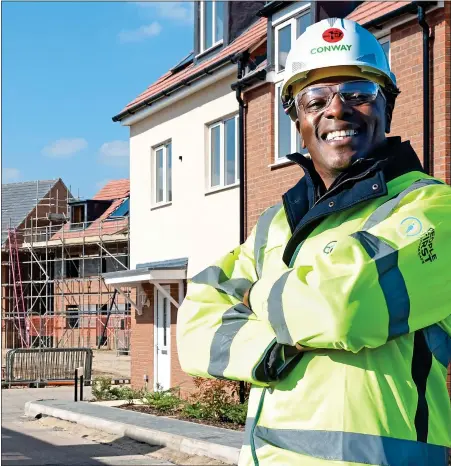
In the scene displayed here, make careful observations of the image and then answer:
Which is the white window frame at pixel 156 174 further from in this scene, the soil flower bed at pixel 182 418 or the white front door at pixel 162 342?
the soil flower bed at pixel 182 418

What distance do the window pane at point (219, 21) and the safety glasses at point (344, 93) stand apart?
58.5ft

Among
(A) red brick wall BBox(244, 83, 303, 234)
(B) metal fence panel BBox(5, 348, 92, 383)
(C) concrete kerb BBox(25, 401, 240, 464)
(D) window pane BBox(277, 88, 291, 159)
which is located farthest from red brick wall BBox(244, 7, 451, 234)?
(B) metal fence panel BBox(5, 348, 92, 383)

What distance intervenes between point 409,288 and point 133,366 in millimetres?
21779

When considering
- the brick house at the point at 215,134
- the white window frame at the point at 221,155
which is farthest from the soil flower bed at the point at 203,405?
the white window frame at the point at 221,155

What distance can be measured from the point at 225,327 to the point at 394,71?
10661 millimetres

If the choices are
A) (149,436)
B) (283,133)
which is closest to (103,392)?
(149,436)

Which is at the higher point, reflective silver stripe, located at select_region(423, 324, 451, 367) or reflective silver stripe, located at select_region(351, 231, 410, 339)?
reflective silver stripe, located at select_region(351, 231, 410, 339)

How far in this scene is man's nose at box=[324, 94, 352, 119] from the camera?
7.52ft

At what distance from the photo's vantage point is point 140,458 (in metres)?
12.7

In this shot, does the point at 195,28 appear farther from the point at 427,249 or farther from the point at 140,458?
the point at 427,249

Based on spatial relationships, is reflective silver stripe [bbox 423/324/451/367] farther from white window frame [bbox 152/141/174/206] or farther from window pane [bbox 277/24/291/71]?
white window frame [bbox 152/141/174/206]

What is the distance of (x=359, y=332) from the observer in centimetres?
199

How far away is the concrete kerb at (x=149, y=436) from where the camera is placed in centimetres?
1212

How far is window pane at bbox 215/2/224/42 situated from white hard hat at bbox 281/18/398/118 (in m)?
17.8
